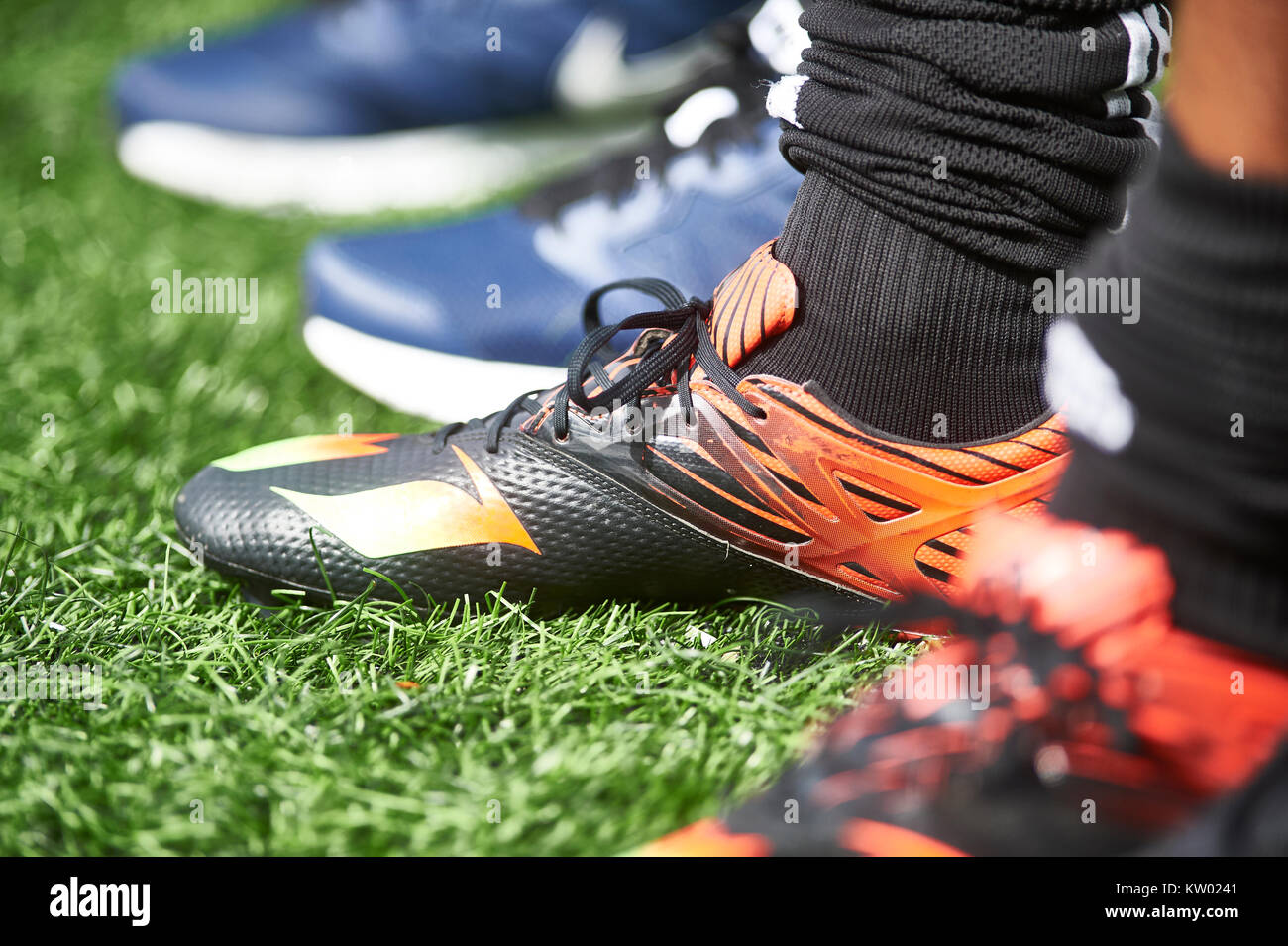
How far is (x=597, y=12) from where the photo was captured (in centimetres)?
214

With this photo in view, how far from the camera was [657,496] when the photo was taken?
1.04m

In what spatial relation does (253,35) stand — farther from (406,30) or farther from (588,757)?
(588,757)

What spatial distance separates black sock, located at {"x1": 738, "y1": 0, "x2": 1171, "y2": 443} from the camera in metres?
0.90

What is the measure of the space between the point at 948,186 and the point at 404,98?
5.44 feet

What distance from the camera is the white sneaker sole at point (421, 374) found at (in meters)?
1.47

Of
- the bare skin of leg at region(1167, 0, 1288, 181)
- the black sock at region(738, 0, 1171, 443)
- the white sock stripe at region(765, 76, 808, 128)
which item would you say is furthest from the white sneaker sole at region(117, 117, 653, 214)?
the bare skin of leg at region(1167, 0, 1288, 181)

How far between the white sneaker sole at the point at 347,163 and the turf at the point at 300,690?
0.81 m

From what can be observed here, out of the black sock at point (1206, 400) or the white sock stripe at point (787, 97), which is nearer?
the black sock at point (1206, 400)

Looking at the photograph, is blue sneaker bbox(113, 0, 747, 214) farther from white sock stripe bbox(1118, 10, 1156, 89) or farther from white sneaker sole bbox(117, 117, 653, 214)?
white sock stripe bbox(1118, 10, 1156, 89)

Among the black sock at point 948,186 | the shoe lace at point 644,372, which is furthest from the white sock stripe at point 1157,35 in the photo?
the shoe lace at point 644,372

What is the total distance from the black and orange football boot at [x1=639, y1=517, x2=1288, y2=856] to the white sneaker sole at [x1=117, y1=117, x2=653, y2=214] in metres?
1.90

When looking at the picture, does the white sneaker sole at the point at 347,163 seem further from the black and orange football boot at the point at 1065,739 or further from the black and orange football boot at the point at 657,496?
the black and orange football boot at the point at 1065,739
